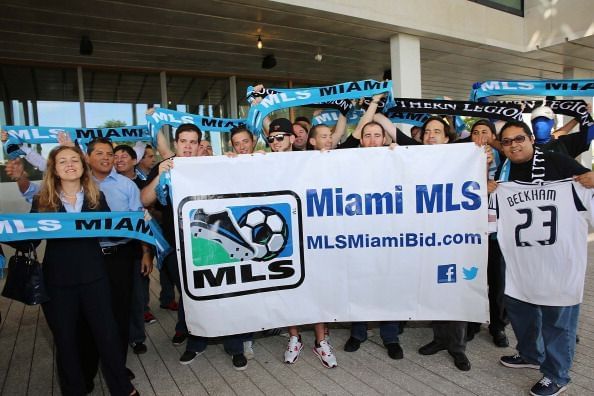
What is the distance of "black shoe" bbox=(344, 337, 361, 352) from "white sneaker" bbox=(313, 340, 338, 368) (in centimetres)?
19

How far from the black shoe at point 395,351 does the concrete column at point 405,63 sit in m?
5.83

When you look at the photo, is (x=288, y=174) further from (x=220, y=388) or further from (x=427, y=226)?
(x=220, y=388)

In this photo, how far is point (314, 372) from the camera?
315 centimetres

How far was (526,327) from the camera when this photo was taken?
9.75 feet

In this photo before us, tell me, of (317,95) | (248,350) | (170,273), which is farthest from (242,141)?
(248,350)

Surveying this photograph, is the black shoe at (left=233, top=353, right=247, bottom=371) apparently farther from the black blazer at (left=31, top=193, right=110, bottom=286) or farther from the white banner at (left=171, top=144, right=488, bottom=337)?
the black blazer at (left=31, top=193, right=110, bottom=286)

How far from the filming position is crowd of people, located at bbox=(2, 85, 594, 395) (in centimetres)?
262

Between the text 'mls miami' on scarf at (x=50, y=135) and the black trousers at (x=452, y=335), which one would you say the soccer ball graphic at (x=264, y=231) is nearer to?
the black trousers at (x=452, y=335)

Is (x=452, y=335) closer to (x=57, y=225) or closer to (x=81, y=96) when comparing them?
(x=57, y=225)

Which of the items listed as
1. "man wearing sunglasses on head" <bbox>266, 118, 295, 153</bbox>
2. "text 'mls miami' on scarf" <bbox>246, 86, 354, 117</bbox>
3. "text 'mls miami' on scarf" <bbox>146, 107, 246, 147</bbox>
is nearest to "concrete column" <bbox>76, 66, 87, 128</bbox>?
"text 'mls miami' on scarf" <bbox>146, 107, 246, 147</bbox>

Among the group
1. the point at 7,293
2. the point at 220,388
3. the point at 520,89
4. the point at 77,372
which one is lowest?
the point at 220,388

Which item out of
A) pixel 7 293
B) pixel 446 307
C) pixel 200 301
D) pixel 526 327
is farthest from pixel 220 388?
pixel 526 327

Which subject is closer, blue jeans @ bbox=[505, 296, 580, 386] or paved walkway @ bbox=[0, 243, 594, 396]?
blue jeans @ bbox=[505, 296, 580, 386]

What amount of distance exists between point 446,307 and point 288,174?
5.34 feet
